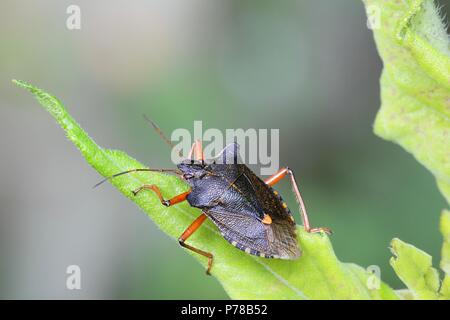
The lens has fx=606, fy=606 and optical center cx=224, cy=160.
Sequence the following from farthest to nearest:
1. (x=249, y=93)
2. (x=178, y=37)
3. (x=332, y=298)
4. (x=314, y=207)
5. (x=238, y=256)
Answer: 1. (x=178, y=37)
2. (x=249, y=93)
3. (x=314, y=207)
4. (x=238, y=256)
5. (x=332, y=298)

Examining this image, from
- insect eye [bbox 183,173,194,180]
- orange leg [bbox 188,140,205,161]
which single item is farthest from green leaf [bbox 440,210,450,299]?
orange leg [bbox 188,140,205,161]

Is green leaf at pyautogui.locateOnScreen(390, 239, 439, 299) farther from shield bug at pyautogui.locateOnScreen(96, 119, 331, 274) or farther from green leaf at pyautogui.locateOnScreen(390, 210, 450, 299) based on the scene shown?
shield bug at pyautogui.locateOnScreen(96, 119, 331, 274)

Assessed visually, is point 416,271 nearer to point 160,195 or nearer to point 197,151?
point 160,195

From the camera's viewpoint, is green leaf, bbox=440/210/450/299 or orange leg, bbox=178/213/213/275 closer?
green leaf, bbox=440/210/450/299

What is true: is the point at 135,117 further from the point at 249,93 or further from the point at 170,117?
the point at 249,93

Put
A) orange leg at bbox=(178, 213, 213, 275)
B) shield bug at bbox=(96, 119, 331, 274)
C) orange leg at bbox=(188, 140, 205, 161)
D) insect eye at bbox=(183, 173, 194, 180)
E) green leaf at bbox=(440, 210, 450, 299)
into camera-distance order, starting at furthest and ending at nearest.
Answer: orange leg at bbox=(188, 140, 205, 161), insect eye at bbox=(183, 173, 194, 180), shield bug at bbox=(96, 119, 331, 274), orange leg at bbox=(178, 213, 213, 275), green leaf at bbox=(440, 210, 450, 299)

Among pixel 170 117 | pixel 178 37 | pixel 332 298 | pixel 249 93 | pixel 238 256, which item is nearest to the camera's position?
pixel 332 298

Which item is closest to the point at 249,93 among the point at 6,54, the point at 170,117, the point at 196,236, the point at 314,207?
the point at 170,117
